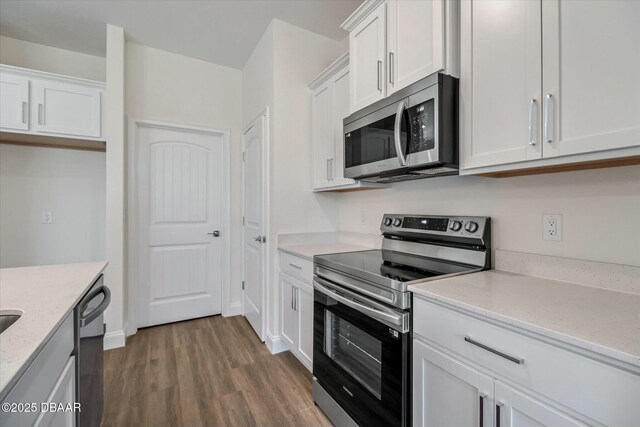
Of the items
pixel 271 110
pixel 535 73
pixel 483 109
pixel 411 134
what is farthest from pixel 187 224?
pixel 535 73

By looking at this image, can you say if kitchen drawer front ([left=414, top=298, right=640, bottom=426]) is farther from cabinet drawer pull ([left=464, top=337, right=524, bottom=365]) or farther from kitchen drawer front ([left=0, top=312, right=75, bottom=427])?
kitchen drawer front ([left=0, top=312, right=75, bottom=427])

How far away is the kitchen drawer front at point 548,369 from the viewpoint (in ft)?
2.21

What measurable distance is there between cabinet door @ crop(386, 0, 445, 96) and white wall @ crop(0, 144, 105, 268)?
3.02 m

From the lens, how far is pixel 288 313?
2.31 m

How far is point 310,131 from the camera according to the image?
2615mm

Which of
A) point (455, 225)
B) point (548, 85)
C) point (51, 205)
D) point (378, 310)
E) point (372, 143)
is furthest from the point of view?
point (51, 205)

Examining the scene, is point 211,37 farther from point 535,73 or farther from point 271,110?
point 535,73

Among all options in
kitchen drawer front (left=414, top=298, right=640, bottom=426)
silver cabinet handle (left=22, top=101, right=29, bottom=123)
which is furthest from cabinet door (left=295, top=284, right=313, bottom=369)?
silver cabinet handle (left=22, top=101, right=29, bottom=123)

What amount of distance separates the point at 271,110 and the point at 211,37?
1020 millimetres

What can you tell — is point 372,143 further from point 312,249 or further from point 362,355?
point 362,355

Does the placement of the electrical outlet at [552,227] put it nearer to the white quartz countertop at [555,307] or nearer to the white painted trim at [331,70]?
the white quartz countertop at [555,307]

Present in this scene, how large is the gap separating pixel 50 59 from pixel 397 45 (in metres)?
3.36

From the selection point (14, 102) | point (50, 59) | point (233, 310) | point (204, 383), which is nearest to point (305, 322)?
point (204, 383)

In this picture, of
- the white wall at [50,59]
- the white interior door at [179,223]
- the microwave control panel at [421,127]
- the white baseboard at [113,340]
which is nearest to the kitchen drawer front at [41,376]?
the microwave control panel at [421,127]
